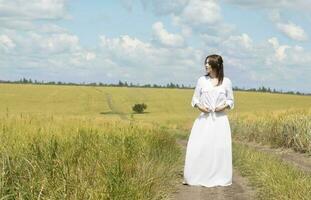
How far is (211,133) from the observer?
12.0 metres

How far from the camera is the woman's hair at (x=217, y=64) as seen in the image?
11492 millimetres

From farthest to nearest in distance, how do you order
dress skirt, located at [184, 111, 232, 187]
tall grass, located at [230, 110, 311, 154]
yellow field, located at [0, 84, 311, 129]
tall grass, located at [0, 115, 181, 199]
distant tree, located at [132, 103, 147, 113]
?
yellow field, located at [0, 84, 311, 129] < distant tree, located at [132, 103, 147, 113] < tall grass, located at [230, 110, 311, 154] < dress skirt, located at [184, 111, 232, 187] < tall grass, located at [0, 115, 181, 199]

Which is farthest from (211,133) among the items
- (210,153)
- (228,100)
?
(228,100)

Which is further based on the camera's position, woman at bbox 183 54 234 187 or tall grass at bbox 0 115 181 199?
woman at bbox 183 54 234 187

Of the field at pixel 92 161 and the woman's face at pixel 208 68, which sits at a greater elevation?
the woman's face at pixel 208 68

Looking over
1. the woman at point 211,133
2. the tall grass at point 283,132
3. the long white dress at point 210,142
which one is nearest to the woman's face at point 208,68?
the woman at point 211,133

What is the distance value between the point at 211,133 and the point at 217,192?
1.40m

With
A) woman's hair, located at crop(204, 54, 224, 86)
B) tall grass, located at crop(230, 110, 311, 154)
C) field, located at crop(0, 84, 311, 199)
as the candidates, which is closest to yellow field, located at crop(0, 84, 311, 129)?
tall grass, located at crop(230, 110, 311, 154)

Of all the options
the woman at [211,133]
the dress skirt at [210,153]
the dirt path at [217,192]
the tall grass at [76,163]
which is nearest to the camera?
the tall grass at [76,163]

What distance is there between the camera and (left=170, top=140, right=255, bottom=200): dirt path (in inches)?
403

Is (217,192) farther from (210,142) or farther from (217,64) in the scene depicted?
(217,64)

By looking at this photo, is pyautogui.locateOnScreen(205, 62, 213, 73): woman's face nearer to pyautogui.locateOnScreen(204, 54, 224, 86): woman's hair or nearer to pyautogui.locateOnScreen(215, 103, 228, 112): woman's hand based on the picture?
pyautogui.locateOnScreen(204, 54, 224, 86): woman's hair

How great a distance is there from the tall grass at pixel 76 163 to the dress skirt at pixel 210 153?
444mm

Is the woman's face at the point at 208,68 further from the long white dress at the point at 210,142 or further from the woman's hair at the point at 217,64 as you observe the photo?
the long white dress at the point at 210,142
